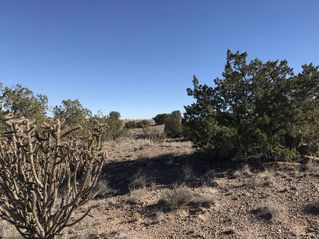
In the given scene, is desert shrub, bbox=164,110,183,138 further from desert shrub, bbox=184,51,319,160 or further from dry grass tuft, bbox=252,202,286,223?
dry grass tuft, bbox=252,202,286,223

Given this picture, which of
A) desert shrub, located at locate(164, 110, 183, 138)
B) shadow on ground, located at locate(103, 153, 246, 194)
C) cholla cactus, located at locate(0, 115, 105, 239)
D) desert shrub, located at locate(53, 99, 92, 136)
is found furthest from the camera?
desert shrub, located at locate(164, 110, 183, 138)

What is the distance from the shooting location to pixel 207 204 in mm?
9578

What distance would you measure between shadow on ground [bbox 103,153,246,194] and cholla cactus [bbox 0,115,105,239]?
594cm

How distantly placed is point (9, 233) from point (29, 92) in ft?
27.0

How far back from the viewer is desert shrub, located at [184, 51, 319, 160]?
1255 cm

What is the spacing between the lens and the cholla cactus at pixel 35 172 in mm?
5371

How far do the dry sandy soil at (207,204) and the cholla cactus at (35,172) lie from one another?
1.36 metres

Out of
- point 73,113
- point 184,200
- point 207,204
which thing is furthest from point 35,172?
point 73,113

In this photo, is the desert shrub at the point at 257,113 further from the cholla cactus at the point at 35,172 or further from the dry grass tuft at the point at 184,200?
the cholla cactus at the point at 35,172

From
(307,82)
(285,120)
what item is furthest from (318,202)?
(307,82)

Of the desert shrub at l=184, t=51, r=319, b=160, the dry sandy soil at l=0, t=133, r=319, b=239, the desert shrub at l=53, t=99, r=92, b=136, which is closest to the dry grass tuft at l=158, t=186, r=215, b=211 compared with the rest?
the dry sandy soil at l=0, t=133, r=319, b=239

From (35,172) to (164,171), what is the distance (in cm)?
834

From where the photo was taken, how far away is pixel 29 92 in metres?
15.7

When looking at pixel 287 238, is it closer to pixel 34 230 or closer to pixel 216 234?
pixel 216 234
